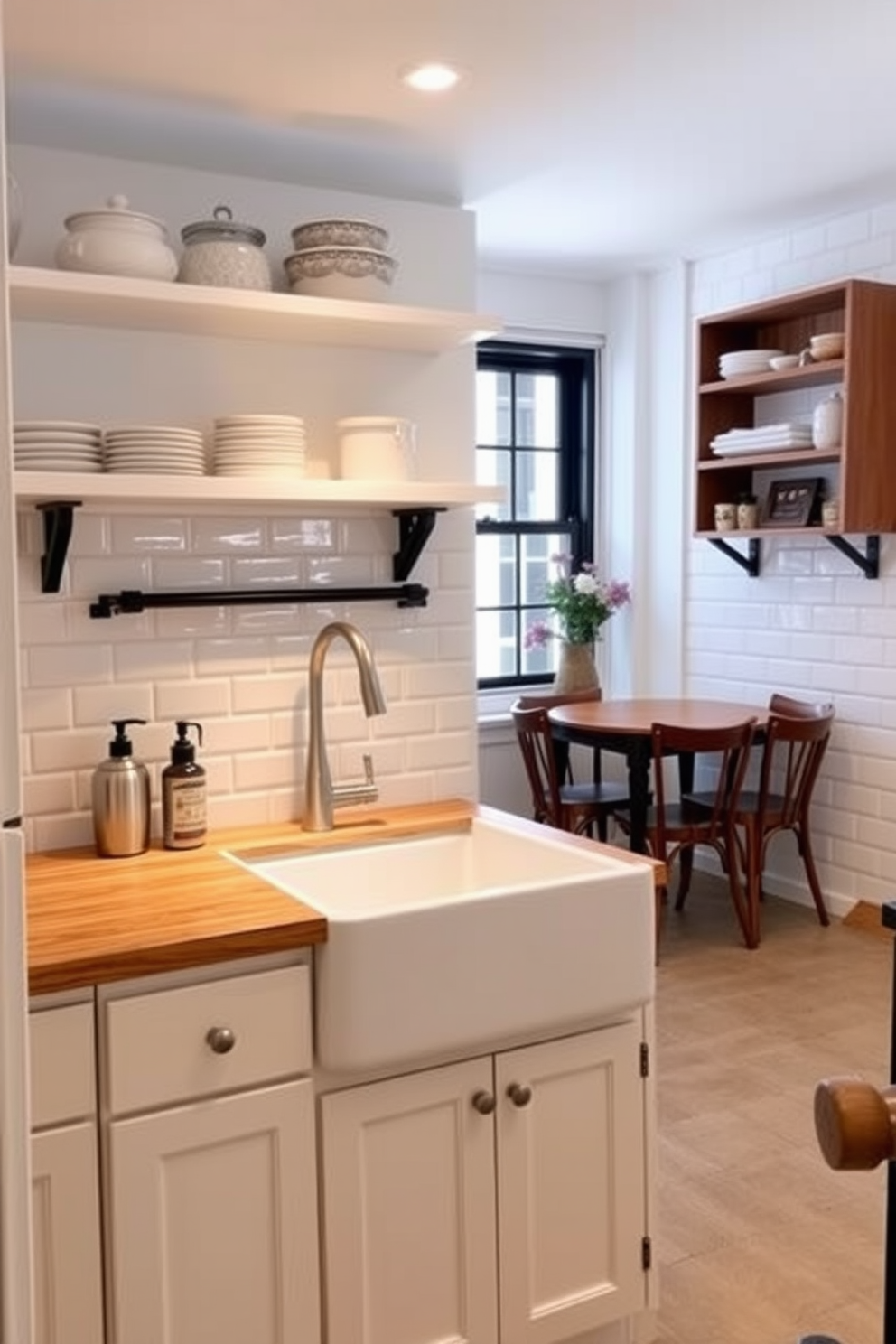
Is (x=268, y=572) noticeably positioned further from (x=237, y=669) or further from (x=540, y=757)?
(x=540, y=757)

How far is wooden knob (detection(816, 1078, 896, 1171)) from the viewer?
80 centimetres

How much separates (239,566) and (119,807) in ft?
1.86

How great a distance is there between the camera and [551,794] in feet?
14.7

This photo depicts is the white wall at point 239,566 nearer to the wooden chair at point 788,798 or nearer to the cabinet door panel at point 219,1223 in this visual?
the cabinet door panel at point 219,1223

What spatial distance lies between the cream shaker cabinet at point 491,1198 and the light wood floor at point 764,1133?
1.11 feet

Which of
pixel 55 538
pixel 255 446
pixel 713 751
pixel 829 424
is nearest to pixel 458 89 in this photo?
pixel 255 446

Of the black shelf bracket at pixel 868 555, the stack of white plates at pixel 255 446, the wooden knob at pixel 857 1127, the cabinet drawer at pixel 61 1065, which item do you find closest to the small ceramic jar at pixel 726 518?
the black shelf bracket at pixel 868 555

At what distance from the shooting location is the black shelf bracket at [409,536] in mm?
2609

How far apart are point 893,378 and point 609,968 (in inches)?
112

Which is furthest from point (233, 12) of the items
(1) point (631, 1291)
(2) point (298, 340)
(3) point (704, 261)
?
(3) point (704, 261)

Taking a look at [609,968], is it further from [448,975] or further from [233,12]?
[233,12]

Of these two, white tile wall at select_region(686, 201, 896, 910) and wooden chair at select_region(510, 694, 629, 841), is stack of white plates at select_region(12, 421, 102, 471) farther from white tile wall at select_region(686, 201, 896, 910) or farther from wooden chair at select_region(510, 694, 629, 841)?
white tile wall at select_region(686, 201, 896, 910)

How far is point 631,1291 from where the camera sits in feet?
6.84

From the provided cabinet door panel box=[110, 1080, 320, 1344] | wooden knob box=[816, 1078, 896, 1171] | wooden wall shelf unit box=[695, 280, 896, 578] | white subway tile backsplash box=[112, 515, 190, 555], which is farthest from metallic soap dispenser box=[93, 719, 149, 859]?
wooden wall shelf unit box=[695, 280, 896, 578]
